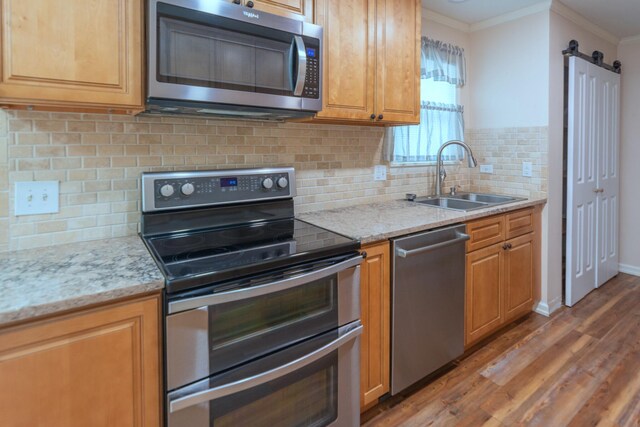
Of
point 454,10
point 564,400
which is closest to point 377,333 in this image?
point 564,400

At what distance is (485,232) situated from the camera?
2.25m

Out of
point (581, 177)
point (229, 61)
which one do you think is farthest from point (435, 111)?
point (229, 61)

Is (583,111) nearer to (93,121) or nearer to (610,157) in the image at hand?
(610,157)

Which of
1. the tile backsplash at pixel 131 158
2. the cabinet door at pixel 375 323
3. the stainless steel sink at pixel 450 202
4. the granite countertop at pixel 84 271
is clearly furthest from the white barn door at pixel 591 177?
the cabinet door at pixel 375 323

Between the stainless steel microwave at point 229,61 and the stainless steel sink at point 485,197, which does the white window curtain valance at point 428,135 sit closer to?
the stainless steel sink at point 485,197

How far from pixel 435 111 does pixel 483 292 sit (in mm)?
1447

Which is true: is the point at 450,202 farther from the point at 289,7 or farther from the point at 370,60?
the point at 289,7

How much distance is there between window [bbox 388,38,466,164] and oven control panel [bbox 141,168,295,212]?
3.29 feet

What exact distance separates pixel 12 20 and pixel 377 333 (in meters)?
1.75

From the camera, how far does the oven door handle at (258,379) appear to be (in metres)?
1.12

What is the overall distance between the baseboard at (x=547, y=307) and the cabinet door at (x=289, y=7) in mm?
2638

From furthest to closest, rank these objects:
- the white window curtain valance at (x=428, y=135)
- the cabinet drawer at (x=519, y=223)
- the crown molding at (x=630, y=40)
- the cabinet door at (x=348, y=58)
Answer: the crown molding at (x=630, y=40), the white window curtain valance at (x=428, y=135), the cabinet drawer at (x=519, y=223), the cabinet door at (x=348, y=58)

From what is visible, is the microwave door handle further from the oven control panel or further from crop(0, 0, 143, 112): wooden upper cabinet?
crop(0, 0, 143, 112): wooden upper cabinet

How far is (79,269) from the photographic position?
3.86 feet
